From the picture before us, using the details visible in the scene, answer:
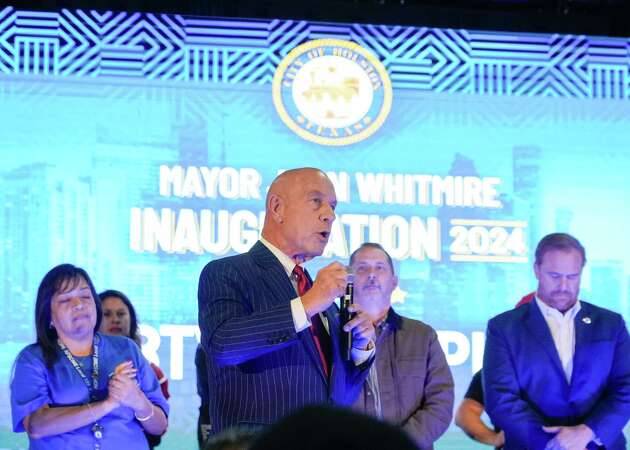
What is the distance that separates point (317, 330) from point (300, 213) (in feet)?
1.06

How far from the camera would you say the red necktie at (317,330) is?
2646 mm

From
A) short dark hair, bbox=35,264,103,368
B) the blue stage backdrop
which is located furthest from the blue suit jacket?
the blue stage backdrop

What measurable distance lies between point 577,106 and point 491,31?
72 cm

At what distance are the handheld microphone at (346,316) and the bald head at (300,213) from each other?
18cm

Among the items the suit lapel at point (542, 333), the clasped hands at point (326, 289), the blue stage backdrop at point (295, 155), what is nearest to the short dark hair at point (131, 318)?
the blue stage backdrop at point (295, 155)

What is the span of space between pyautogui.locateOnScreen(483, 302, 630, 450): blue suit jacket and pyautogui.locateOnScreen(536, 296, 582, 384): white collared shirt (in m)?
0.03

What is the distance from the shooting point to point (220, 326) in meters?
2.52

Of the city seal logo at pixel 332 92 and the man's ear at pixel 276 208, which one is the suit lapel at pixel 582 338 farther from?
the city seal logo at pixel 332 92

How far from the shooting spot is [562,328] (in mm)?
3971

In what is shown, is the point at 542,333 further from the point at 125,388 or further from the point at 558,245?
the point at 125,388

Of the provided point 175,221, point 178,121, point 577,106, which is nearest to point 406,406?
point 175,221

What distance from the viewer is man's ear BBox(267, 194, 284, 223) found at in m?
2.75

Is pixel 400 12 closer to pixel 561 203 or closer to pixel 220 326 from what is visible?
pixel 561 203

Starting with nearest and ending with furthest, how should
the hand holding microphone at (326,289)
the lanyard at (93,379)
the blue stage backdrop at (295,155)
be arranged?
the hand holding microphone at (326,289) → the lanyard at (93,379) → the blue stage backdrop at (295,155)
